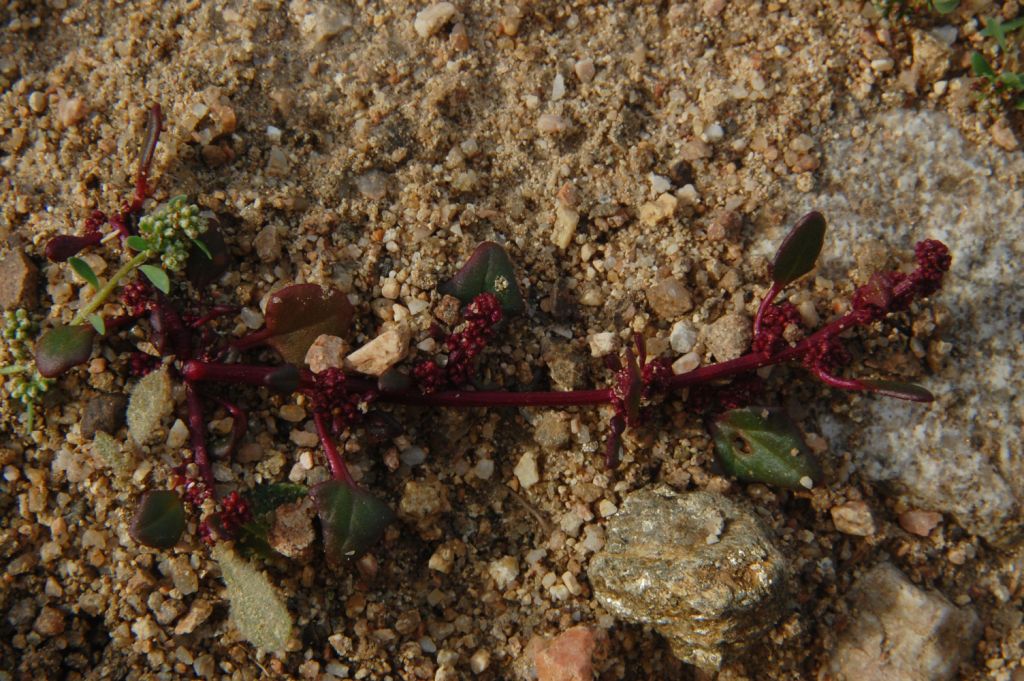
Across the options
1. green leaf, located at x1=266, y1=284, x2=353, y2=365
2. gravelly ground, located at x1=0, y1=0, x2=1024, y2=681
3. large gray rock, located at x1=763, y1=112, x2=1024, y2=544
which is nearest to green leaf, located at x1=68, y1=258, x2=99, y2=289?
gravelly ground, located at x1=0, y1=0, x2=1024, y2=681

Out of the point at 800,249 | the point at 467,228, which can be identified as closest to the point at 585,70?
the point at 467,228

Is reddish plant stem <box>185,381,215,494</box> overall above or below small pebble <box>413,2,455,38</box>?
below

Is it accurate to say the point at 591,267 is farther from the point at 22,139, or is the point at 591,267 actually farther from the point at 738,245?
the point at 22,139

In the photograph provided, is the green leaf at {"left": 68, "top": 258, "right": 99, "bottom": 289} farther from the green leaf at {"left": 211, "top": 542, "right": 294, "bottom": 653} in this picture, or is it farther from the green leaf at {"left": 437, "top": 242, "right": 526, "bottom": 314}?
the green leaf at {"left": 437, "top": 242, "right": 526, "bottom": 314}

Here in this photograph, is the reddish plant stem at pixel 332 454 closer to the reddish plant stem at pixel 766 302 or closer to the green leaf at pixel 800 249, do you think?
the reddish plant stem at pixel 766 302

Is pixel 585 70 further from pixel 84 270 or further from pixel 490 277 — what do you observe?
pixel 84 270

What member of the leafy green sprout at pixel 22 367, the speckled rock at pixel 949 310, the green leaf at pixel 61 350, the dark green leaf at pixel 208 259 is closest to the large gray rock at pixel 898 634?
the speckled rock at pixel 949 310
